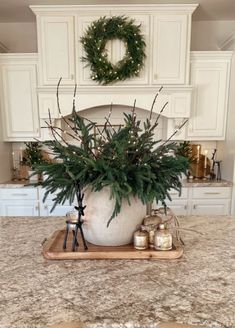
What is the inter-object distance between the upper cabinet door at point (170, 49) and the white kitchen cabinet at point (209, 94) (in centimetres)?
Answer: 21

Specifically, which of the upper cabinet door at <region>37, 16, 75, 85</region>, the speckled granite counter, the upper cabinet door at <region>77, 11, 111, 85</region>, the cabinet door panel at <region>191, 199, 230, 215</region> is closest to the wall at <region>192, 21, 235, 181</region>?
the cabinet door panel at <region>191, 199, 230, 215</region>

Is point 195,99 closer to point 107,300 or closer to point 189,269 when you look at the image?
point 189,269

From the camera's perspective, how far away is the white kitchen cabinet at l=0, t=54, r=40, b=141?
294cm

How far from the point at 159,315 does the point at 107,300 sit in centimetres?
16

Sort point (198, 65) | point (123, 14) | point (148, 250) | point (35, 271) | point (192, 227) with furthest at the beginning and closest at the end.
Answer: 1. point (198, 65)
2. point (123, 14)
3. point (192, 227)
4. point (148, 250)
5. point (35, 271)

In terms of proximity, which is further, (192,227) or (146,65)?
(146,65)

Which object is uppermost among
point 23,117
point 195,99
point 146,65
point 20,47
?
point 20,47

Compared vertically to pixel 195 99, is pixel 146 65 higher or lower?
higher

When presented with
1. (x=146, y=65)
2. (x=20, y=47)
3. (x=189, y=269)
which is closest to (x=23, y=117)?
(x=20, y=47)

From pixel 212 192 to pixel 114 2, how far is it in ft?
7.70

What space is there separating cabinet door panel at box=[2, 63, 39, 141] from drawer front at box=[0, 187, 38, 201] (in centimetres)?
63

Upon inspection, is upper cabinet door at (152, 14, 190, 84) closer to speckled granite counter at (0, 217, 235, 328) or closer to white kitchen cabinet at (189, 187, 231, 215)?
white kitchen cabinet at (189, 187, 231, 215)

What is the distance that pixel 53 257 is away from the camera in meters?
1.00

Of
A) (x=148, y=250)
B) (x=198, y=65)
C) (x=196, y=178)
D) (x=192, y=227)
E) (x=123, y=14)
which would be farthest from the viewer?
(x=196, y=178)
